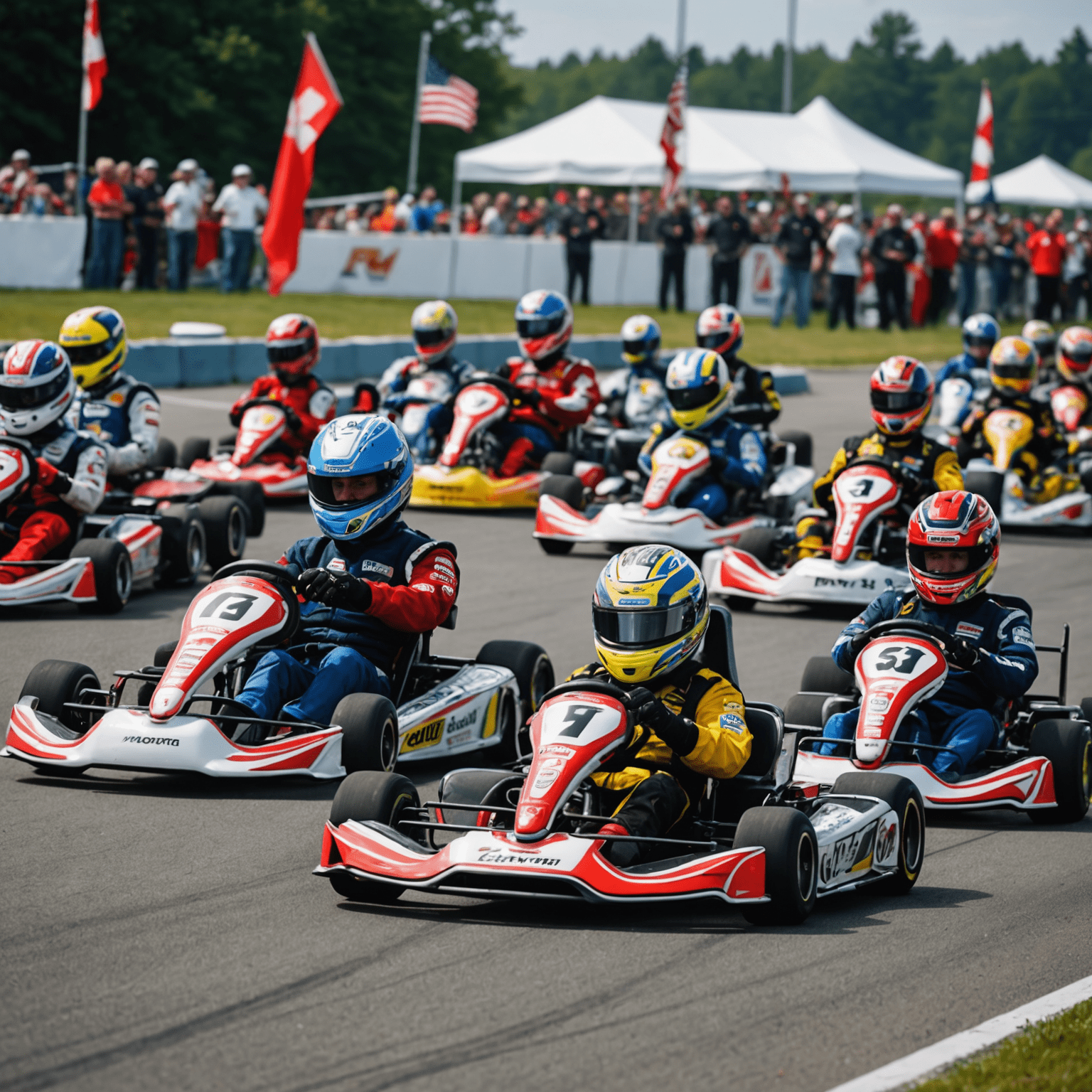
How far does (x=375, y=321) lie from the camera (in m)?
28.2

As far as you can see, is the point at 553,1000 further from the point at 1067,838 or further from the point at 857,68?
the point at 857,68

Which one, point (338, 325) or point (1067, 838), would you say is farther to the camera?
point (338, 325)

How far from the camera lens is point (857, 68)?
159 m

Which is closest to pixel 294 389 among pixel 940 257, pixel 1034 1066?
pixel 1034 1066

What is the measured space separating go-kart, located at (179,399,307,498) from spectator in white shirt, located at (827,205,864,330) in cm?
1727

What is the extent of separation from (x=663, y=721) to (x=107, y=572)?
5.85 m

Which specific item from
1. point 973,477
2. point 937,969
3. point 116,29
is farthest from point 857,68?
point 937,969

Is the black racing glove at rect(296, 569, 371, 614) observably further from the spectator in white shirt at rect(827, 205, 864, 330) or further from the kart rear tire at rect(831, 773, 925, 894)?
the spectator in white shirt at rect(827, 205, 864, 330)

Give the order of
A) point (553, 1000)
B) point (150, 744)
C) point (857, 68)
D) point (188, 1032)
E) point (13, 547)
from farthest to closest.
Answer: point (857, 68) < point (13, 547) < point (150, 744) < point (553, 1000) < point (188, 1032)

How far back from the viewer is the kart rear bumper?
38.7 feet

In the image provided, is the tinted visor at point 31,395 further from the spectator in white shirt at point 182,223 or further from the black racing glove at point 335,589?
the spectator in white shirt at point 182,223

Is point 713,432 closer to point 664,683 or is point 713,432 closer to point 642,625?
point 664,683

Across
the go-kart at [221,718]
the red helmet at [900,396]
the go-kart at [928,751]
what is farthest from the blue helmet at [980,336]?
the go-kart at [221,718]

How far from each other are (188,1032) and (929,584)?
4158 mm
